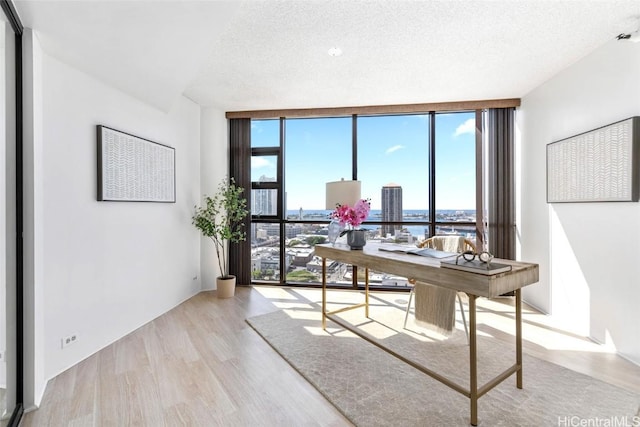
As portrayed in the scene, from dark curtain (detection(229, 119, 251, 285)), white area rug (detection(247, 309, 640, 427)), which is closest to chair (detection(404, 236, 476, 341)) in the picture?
white area rug (detection(247, 309, 640, 427))

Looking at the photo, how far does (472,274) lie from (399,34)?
196cm

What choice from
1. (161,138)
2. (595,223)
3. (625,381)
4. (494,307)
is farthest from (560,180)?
(161,138)

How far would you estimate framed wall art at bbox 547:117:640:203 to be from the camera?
2293 mm

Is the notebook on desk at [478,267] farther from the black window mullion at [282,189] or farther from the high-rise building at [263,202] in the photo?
the high-rise building at [263,202]

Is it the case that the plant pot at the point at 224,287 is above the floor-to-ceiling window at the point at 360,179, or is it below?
below

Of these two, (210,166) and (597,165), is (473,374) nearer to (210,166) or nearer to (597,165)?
(597,165)

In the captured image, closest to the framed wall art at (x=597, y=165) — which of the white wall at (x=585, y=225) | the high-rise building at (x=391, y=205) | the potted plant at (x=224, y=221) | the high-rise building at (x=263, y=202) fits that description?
the white wall at (x=585, y=225)

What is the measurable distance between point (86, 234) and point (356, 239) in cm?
228

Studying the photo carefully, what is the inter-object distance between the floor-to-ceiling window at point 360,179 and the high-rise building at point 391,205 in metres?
0.01

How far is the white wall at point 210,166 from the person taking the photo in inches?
165

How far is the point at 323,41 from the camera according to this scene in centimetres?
248

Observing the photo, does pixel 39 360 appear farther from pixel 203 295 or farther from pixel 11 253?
pixel 203 295

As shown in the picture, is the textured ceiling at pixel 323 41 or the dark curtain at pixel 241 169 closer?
the textured ceiling at pixel 323 41

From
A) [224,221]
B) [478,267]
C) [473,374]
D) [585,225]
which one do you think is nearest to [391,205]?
[585,225]
